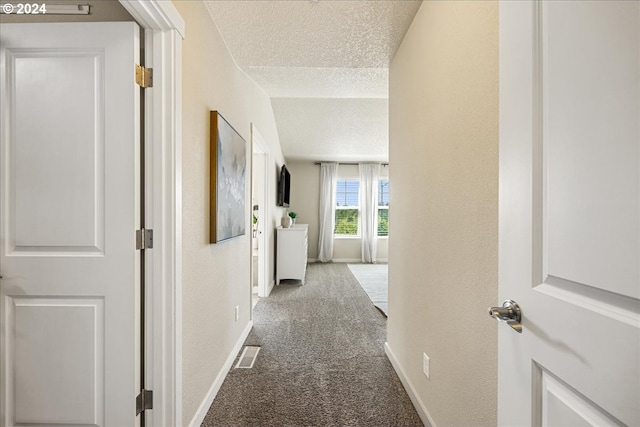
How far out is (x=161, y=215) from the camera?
1386 mm

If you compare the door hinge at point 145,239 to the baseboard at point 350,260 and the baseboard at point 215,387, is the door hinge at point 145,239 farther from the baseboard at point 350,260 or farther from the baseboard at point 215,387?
the baseboard at point 350,260

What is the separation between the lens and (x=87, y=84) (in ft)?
4.45

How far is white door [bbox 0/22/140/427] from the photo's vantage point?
1.35 meters

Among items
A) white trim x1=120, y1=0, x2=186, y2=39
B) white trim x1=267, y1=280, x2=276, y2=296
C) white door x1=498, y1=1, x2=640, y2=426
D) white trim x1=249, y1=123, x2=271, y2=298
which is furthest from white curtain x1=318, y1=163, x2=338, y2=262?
white door x1=498, y1=1, x2=640, y2=426

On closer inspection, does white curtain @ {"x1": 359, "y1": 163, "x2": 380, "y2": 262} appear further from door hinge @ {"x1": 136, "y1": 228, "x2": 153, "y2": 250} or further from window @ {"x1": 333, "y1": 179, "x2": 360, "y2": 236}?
door hinge @ {"x1": 136, "y1": 228, "x2": 153, "y2": 250}

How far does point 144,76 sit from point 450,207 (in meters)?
1.42

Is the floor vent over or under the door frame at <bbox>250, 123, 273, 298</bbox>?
under

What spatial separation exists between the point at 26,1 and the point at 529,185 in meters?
2.09

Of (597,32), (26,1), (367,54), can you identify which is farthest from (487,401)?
(26,1)

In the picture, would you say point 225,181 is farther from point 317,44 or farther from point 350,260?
point 350,260

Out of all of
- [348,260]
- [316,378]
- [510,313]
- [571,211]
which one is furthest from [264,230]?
[571,211]

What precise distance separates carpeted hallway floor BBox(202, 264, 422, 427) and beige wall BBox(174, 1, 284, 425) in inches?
10.5

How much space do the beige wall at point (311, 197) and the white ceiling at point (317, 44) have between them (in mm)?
2755

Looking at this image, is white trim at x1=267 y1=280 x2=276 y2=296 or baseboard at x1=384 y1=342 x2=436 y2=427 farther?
white trim at x1=267 y1=280 x2=276 y2=296
